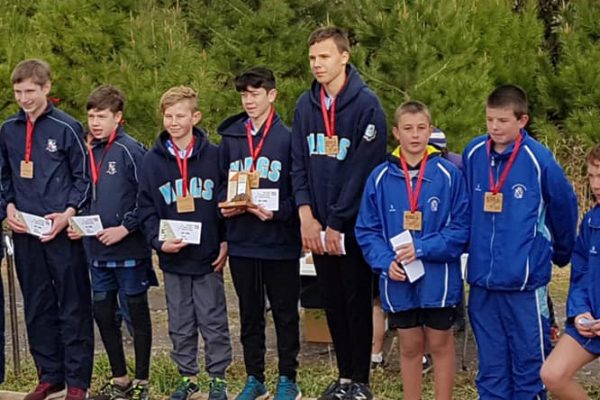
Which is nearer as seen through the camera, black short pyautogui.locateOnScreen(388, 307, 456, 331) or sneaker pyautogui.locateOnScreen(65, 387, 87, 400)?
black short pyautogui.locateOnScreen(388, 307, 456, 331)

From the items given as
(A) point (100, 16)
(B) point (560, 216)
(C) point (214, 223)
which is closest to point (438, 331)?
(B) point (560, 216)

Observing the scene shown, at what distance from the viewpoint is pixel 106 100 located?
6.29 metres

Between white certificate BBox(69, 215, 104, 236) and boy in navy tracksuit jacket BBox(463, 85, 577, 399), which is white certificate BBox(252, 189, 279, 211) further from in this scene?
boy in navy tracksuit jacket BBox(463, 85, 577, 399)

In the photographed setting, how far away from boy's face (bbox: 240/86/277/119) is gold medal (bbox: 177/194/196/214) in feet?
1.95

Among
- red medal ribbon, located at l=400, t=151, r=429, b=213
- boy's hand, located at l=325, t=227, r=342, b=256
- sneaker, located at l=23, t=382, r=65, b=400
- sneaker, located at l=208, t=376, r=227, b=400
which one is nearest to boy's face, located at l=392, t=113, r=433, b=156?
red medal ribbon, located at l=400, t=151, r=429, b=213

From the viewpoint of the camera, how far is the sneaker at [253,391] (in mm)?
6133

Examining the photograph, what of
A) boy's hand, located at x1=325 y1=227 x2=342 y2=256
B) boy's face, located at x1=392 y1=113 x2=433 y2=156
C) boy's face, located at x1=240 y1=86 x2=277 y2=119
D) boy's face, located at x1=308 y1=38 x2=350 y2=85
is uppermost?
boy's face, located at x1=308 y1=38 x2=350 y2=85

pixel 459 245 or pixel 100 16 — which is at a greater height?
pixel 100 16

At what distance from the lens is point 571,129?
39.1 feet

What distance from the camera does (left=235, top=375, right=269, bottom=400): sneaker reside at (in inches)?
241

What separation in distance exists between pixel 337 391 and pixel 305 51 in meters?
6.97

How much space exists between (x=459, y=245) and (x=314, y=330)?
2.63 meters

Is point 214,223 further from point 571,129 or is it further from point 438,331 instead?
point 571,129

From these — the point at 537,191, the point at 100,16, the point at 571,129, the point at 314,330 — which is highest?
the point at 100,16
